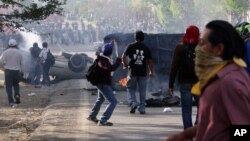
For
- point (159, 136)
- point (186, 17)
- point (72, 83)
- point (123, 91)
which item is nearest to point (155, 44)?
point (123, 91)

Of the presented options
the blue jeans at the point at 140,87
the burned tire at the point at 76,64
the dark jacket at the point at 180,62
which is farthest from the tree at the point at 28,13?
the burned tire at the point at 76,64

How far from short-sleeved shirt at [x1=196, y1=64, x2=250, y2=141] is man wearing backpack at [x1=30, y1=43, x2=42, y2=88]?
20.4 meters

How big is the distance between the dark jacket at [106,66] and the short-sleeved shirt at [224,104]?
7.41 meters

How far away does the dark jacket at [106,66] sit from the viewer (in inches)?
425

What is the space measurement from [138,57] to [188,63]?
3.60 meters

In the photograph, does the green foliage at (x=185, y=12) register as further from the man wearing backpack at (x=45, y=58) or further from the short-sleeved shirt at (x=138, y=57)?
the short-sleeved shirt at (x=138, y=57)

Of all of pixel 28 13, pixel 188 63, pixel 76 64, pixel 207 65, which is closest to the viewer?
pixel 207 65

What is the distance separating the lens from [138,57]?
12148mm

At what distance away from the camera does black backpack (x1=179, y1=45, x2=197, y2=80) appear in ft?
28.3

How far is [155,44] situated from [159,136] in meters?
8.27

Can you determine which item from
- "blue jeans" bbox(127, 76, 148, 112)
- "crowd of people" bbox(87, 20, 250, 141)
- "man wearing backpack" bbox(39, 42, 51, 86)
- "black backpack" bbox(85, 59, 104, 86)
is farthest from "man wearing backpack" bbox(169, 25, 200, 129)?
"man wearing backpack" bbox(39, 42, 51, 86)

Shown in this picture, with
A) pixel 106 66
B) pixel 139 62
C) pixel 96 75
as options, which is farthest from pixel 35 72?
pixel 106 66

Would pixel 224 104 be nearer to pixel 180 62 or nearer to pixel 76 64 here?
pixel 180 62

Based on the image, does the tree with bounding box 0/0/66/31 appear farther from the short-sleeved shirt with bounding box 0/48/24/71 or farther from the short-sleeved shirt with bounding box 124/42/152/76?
the short-sleeved shirt with bounding box 0/48/24/71
